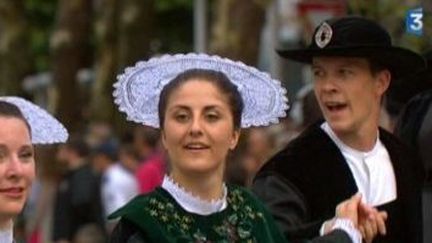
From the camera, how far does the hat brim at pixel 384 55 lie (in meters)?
6.60

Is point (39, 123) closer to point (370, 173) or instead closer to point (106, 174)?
point (370, 173)

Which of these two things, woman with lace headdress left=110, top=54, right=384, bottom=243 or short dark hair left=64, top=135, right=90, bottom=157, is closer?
woman with lace headdress left=110, top=54, right=384, bottom=243

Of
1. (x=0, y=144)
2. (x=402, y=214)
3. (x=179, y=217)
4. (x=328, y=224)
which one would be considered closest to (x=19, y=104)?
(x=0, y=144)

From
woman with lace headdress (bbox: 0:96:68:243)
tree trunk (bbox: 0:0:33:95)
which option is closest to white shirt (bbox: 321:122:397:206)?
woman with lace headdress (bbox: 0:96:68:243)

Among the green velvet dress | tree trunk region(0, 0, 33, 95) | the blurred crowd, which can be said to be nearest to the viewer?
the green velvet dress

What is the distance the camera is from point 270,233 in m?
5.88

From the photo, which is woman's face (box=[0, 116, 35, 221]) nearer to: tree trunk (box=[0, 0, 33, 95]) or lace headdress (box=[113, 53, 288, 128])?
lace headdress (box=[113, 53, 288, 128])

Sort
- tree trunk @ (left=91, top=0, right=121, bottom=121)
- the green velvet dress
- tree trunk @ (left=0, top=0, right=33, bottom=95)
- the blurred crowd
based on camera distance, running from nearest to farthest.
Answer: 1. the green velvet dress
2. the blurred crowd
3. tree trunk @ (left=91, top=0, right=121, bottom=121)
4. tree trunk @ (left=0, top=0, right=33, bottom=95)

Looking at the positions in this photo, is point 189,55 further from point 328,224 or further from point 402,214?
point 402,214

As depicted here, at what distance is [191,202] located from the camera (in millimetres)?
5730

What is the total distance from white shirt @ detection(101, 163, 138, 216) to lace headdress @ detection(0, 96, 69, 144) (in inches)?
381

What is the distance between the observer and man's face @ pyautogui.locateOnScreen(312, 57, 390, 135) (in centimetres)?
652

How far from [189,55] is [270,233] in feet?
2.05

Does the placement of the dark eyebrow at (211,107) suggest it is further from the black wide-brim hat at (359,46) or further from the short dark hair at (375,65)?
the short dark hair at (375,65)
